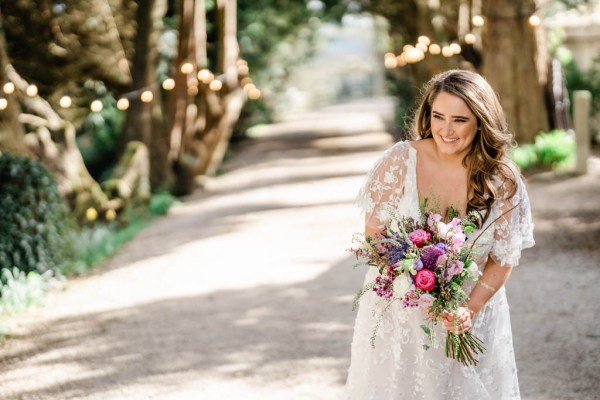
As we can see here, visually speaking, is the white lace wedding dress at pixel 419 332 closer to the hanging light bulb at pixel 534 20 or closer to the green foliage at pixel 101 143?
the hanging light bulb at pixel 534 20

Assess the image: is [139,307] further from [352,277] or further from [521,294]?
[521,294]

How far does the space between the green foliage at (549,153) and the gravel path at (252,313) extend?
0.70m

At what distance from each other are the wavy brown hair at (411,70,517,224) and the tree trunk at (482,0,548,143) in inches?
440

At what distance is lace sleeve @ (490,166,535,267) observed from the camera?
3.36 metres

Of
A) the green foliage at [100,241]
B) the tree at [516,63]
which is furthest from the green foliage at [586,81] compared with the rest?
the green foliage at [100,241]

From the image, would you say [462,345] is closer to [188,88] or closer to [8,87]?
[8,87]

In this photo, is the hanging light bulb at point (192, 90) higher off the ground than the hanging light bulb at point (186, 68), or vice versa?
the hanging light bulb at point (186, 68)

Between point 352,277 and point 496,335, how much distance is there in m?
5.06

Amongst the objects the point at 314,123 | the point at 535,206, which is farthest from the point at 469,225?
the point at 314,123

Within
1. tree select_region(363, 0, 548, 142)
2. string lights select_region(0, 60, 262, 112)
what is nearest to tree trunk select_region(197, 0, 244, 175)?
string lights select_region(0, 60, 262, 112)

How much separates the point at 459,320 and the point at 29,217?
20.4 feet

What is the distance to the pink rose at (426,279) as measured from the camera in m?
3.08

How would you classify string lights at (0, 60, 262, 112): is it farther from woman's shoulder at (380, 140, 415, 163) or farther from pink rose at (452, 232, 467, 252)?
pink rose at (452, 232, 467, 252)

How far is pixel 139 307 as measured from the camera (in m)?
7.81
